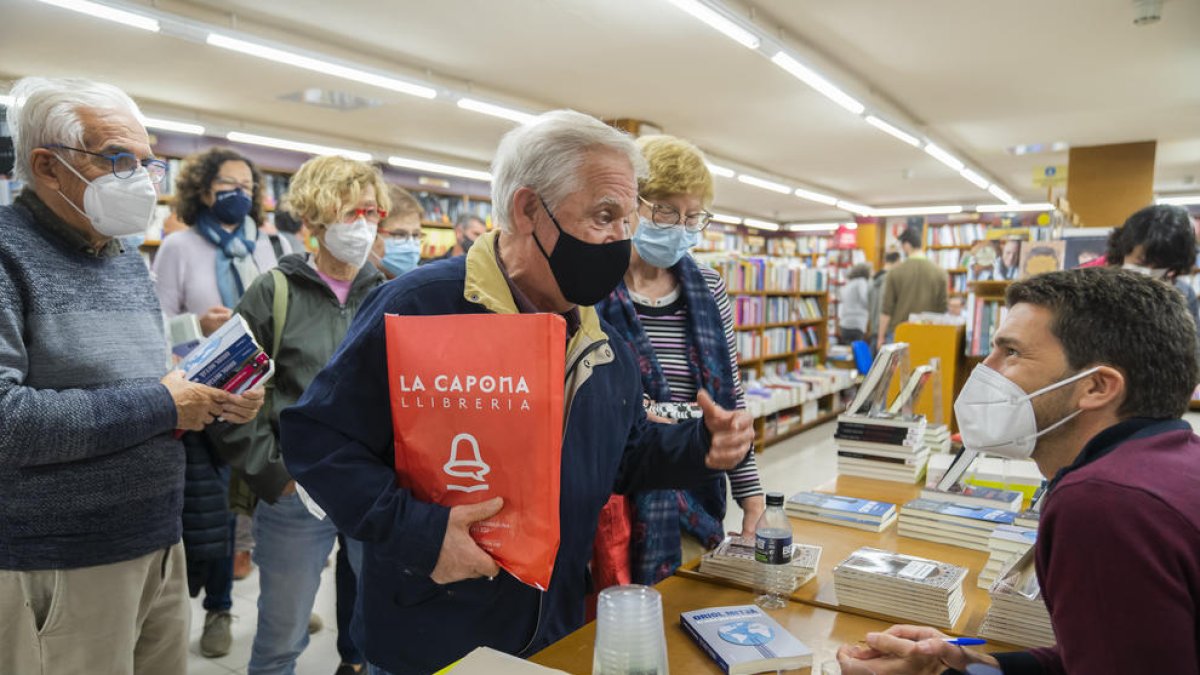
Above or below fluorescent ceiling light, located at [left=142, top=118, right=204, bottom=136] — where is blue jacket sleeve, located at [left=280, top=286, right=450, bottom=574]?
below

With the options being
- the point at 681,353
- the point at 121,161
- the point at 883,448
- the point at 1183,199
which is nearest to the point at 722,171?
the point at 883,448

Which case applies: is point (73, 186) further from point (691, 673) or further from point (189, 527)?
point (691, 673)

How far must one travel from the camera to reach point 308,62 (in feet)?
19.6

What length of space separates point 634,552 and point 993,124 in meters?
9.55

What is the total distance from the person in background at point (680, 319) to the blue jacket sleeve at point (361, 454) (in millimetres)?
845

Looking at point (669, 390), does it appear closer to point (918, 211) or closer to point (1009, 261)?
point (1009, 261)

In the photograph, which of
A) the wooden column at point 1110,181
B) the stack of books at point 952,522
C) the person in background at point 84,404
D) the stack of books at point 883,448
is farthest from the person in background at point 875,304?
the person in background at point 84,404

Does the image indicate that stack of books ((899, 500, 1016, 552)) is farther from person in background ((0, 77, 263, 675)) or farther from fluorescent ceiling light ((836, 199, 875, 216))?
fluorescent ceiling light ((836, 199, 875, 216))

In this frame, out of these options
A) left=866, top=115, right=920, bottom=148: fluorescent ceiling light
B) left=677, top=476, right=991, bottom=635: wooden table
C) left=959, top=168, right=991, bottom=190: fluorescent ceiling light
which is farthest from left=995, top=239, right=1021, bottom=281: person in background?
left=959, top=168, right=991, bottom=190: fluorescent ceiling light

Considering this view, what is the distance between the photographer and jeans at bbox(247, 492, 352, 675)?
2.23 meters

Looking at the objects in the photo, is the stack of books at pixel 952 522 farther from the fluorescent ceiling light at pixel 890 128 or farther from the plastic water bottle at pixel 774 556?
the fluorescent ceiling light at pixel 890 128

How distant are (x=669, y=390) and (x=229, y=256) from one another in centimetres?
204

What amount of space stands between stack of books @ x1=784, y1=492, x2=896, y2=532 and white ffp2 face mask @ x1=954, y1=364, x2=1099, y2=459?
2.34 feet

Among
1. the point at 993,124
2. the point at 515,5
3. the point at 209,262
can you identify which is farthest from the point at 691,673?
the point at 993,124
